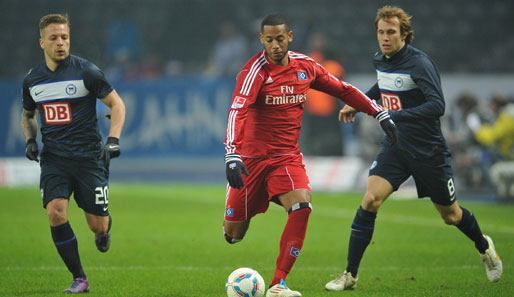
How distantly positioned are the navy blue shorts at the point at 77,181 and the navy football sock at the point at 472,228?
3357 mm

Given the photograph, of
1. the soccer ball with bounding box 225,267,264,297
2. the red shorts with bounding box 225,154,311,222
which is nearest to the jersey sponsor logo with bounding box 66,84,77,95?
the red shorts with bounding box 225,154,311,222

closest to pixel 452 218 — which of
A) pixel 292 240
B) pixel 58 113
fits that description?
pixel 292 240

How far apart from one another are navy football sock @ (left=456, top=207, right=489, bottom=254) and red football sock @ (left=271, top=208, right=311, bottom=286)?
179 centimetres

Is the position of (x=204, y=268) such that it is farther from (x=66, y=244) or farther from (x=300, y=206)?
(x=300, y=206)

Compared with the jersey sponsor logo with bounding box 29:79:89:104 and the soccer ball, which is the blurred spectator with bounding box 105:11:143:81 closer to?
the jersey sponsor logo with bounding box 29:79:89:104

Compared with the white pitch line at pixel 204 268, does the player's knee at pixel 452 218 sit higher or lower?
higher

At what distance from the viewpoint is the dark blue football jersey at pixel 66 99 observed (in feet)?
23.3

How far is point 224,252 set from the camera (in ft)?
33.6

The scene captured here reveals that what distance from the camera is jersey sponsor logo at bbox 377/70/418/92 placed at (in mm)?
7414

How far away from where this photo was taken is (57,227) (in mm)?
6992

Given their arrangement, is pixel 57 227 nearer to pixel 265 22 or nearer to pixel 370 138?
pixel 265 22

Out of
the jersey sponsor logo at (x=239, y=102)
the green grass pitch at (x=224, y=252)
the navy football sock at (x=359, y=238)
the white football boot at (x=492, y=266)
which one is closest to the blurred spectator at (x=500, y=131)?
the green grass pitch at (x=224, y=252)

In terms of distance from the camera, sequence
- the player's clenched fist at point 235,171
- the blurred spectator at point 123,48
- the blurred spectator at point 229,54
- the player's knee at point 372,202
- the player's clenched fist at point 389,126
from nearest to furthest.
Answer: the player's clenched fist at point 235,171 → the player's clenched fist at point 389,126 → the player's knee at point 372,202 → the blurred spectator at point 229,54 → the blurred spectator at point 123,48

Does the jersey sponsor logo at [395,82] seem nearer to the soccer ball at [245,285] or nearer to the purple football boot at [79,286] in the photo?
the soccer ball at [245,285]
